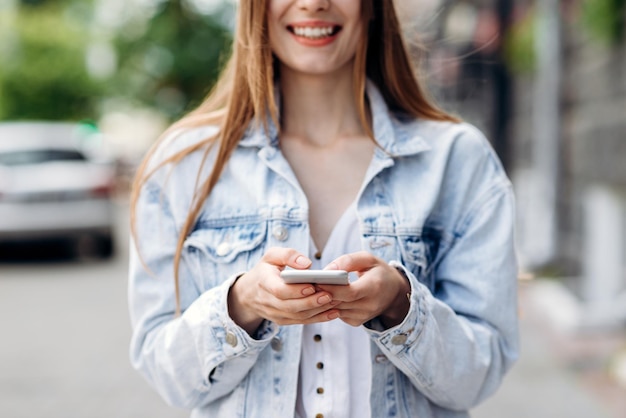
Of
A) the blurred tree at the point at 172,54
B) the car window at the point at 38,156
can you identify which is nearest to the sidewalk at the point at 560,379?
the car window at the point at 38,156

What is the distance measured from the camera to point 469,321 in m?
1.92

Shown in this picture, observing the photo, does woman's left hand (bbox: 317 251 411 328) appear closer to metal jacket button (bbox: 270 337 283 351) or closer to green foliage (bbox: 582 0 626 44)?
metal jacket button (bbox: 270 337 283 351)

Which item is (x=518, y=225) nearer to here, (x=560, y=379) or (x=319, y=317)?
(x=560, y=379)

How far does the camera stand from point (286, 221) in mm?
1935

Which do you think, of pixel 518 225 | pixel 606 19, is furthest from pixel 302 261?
pixel 518 225

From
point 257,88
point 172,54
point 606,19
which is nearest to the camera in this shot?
point 257,88

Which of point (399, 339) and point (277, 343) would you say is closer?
point (399, 339)

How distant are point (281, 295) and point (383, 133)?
0.58 metres

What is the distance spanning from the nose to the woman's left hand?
0.56m

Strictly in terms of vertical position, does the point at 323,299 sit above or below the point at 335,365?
above

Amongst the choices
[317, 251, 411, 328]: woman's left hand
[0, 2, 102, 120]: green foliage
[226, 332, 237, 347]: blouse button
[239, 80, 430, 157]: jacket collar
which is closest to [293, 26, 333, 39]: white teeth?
[239, 80, 430, 157]: jacket collar

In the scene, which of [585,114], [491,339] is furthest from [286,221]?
[585,114]

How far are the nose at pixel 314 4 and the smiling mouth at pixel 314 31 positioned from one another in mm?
41

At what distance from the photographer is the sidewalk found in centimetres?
489
